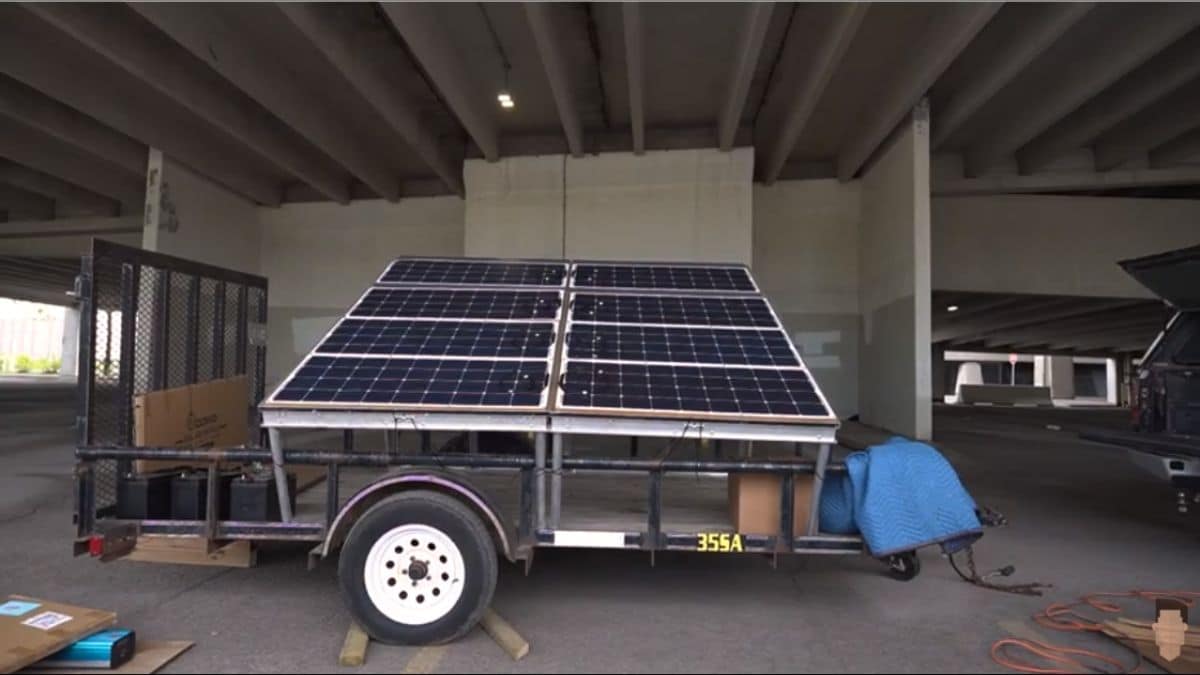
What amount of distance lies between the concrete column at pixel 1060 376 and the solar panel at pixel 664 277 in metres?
54.8

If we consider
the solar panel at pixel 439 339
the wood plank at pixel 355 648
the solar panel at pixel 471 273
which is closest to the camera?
the wood plank at pixel 355 648

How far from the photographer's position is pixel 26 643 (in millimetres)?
3730

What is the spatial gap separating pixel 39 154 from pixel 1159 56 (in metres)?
22.2

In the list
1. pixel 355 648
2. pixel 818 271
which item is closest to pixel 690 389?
pixel 355 648

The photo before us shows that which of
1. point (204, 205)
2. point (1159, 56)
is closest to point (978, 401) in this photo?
point (1159, 56)

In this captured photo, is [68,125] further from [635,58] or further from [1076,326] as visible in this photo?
[1076,326]

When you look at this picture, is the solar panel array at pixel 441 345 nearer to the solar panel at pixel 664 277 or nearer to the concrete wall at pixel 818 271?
the solar panel at pixel 664 277

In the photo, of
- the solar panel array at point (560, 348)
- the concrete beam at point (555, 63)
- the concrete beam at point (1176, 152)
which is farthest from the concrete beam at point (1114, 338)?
the solar panel array at point (560, 348)

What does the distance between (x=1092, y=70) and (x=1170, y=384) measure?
7558 millimetres

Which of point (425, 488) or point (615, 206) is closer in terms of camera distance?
point (425, 488)

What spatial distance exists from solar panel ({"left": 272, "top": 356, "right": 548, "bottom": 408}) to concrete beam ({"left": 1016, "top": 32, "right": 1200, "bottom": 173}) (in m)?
12.5

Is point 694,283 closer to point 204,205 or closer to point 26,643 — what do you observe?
point 26,643

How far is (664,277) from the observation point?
6.64 meters

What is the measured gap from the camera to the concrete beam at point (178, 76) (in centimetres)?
1062
